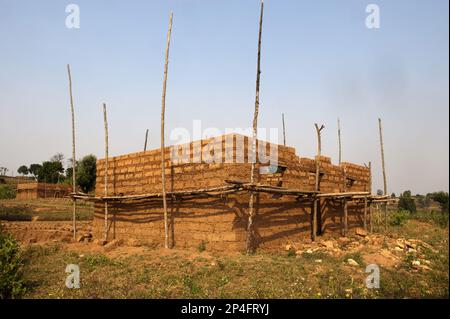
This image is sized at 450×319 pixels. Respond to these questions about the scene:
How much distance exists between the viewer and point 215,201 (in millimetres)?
10289

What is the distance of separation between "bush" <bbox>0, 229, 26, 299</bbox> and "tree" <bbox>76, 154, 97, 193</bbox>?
32.2m

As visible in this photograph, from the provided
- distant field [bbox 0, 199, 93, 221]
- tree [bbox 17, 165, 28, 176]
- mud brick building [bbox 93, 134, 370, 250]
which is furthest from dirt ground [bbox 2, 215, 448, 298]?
tree [bbox 17, 165, 28, 176]

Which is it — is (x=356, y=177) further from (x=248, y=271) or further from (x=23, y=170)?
(x=23, y=170)

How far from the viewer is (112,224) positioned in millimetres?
13648

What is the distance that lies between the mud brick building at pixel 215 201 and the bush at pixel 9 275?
4375 mm

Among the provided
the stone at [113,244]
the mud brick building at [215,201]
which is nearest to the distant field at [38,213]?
the mud brick building at [215,201]

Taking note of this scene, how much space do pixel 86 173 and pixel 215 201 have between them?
33314mm

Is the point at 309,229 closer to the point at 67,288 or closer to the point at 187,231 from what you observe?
the point at 187,231

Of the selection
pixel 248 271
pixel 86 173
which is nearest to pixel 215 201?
pixel 248 271

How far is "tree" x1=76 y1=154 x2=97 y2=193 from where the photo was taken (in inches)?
1559

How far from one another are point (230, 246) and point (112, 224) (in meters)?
5.65

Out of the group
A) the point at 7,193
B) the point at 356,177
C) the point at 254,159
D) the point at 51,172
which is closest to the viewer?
the point at 254,159
